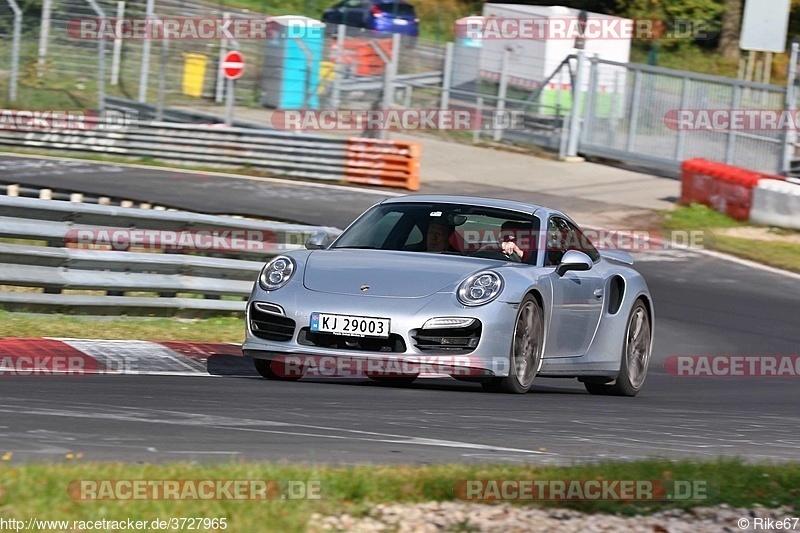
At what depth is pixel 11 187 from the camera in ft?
57.5

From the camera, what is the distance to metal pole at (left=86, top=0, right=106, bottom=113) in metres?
28.3

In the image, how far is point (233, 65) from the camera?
28.0 m

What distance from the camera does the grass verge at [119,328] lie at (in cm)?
938

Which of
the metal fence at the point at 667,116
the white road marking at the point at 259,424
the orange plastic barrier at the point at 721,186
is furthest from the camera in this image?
the metal fence at the point at 667,116

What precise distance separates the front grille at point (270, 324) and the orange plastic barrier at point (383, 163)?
52.4ft

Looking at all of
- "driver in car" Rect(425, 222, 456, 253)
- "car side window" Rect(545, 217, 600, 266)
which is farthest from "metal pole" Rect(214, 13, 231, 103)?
"driver in car" Rect(425, 222, 456, 253)

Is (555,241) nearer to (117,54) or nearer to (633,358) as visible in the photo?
(633,358)

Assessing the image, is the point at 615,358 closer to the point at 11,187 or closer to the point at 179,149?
the point at 11,187

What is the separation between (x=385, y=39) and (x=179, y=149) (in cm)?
568

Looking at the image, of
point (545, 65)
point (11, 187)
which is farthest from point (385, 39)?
point (11, 187)

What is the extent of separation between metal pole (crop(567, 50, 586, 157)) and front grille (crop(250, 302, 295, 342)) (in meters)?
20.9

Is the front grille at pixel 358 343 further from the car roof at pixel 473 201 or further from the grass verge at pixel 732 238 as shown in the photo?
the grass verge at pixel 732 238

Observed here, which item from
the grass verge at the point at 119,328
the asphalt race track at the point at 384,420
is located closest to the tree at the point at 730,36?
the asphalt race track at the point at 384,420

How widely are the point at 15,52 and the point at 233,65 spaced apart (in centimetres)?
453
